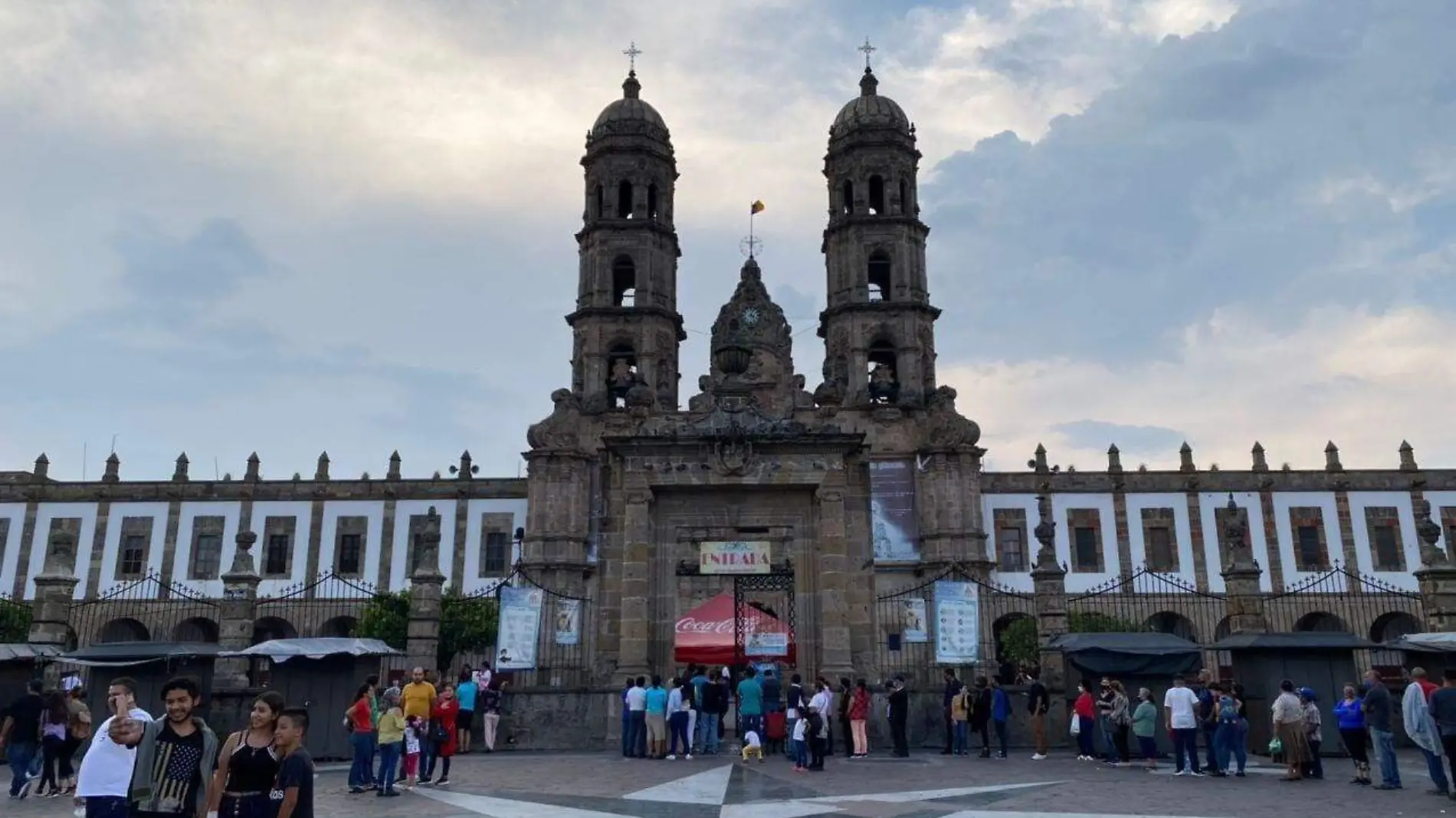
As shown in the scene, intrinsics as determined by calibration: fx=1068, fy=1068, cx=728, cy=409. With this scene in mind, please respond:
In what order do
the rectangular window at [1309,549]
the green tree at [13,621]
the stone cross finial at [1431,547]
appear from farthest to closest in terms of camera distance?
1. the rectangular window at [1309,549]
2. the green tree at [13,621]
3. the stone cross finial at [1431,547]

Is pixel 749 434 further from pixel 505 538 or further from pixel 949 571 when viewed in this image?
pixel 505 538

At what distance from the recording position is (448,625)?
4000 centimetres

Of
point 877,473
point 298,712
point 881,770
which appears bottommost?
point 881,770

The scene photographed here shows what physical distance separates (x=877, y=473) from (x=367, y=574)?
23.9 m

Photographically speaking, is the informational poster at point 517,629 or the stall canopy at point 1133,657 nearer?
the stall canopy at point 1133,657

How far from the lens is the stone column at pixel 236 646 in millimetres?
19359

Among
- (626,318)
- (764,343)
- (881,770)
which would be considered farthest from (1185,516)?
(881,770)

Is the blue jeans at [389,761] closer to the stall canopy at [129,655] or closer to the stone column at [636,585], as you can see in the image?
the stall canopy at [129,655]

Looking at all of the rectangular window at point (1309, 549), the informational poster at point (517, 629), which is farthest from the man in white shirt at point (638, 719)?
the rectangular window at point (1309, 549)

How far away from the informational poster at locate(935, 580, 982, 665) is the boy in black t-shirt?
15.7m

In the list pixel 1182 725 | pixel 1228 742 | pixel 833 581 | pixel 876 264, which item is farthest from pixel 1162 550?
pixel 1182 725

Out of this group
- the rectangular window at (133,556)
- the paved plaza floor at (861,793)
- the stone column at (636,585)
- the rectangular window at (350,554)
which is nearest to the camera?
the paved plaza floor at (861,793)

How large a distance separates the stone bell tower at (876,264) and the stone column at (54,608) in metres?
28.0

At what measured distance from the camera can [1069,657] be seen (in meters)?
18.5
